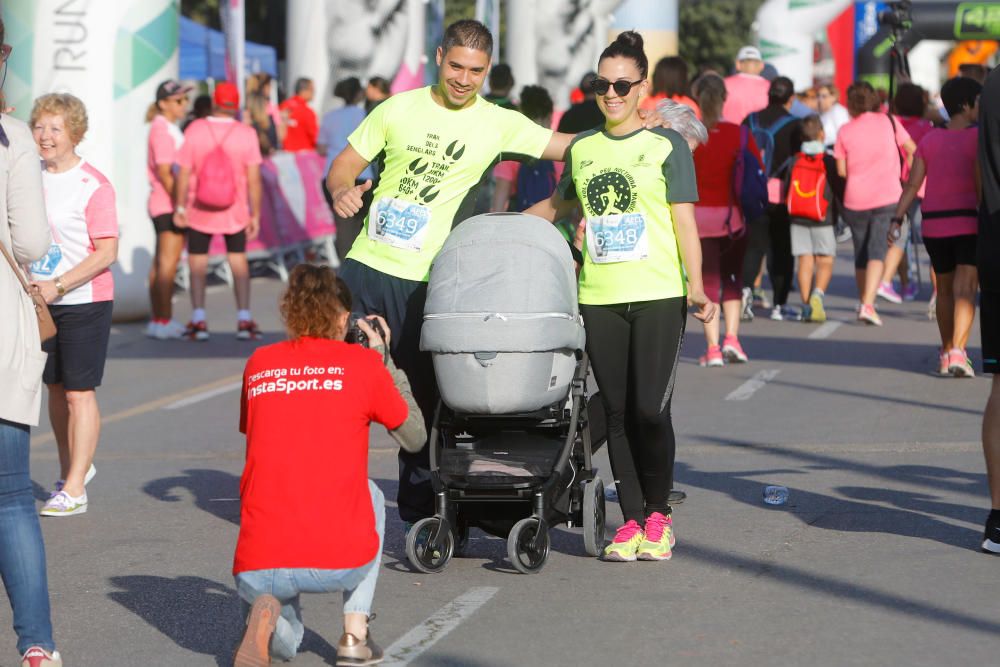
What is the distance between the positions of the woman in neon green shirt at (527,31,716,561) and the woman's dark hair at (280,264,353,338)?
173cm

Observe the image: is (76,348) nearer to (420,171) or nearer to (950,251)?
(420,171)

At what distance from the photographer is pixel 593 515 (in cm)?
686

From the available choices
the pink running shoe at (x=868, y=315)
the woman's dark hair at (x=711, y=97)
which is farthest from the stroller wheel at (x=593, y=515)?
the pink running shoe at (x=868, y=315)

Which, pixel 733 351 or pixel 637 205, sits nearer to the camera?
pixel 637 205

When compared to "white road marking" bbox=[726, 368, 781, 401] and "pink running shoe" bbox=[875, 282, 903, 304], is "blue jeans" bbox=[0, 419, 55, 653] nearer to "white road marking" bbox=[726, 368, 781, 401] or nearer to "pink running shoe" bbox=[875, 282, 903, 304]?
"white road marking" bbox=[726, 368, 781, 401]

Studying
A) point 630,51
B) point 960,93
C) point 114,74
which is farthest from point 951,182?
point 114,74

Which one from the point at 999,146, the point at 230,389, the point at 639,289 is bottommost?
the point at 230,389

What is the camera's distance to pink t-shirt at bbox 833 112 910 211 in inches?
624

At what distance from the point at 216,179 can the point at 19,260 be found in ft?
31.5

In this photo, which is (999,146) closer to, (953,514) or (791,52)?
(953,514)

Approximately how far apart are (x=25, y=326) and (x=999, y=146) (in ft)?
11.9

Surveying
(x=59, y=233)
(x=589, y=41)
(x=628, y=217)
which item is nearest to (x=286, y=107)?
(x=589, y=41)

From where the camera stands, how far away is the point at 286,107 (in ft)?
78.1

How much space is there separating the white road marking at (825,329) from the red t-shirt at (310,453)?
33.1 ft
